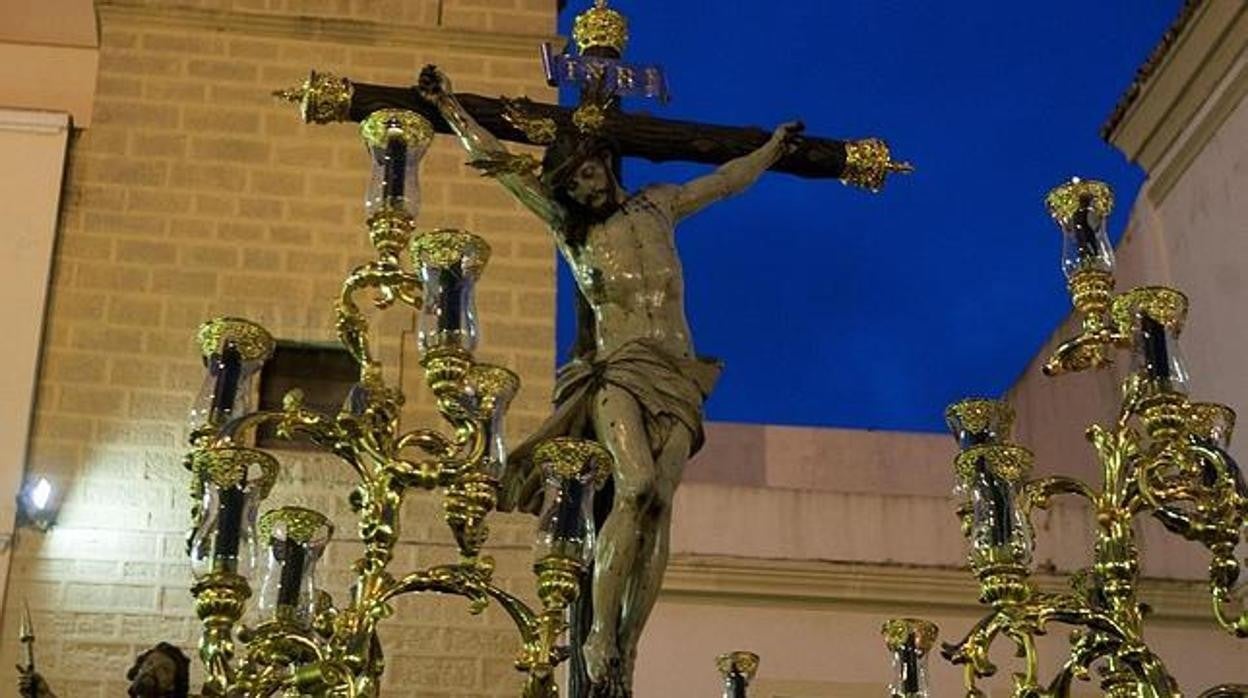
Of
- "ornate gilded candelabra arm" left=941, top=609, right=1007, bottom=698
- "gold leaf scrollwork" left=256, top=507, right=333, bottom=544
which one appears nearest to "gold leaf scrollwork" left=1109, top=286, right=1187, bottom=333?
"ornate gilded candelabra arm" left=941, top=609, right=1007, bottom=698

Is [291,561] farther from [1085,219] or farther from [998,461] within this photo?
[1085,219]

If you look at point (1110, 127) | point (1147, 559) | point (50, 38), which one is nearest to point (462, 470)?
point (50, 38)

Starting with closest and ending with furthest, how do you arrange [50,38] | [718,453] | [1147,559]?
[50,38] → [1147,559] → [718,453]

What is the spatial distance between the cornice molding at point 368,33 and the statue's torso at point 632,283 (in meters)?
3.07

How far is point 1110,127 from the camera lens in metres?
9.91

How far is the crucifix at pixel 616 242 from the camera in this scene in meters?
4.02

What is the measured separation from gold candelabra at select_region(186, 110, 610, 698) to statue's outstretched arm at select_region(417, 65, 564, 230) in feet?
2.06

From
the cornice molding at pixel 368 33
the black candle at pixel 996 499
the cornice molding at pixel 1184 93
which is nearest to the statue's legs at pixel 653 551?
the black candle at pixel 996 499

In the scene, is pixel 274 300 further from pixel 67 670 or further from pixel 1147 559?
pixel 1147 559

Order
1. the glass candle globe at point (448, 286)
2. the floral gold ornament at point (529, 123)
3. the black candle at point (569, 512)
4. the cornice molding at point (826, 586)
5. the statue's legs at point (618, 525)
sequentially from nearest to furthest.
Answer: the black candle at point (569, 512) → the glass candle globe at point (448, 286) → the statue's legs at point (618, 525) → the floral gold ornament at point (529, 123) → the cornice molding at point (826, 586)

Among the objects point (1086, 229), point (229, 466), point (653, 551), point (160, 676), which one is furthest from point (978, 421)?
point (160, 676)

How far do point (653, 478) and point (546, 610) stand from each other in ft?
2.39

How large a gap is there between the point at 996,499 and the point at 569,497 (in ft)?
2.75

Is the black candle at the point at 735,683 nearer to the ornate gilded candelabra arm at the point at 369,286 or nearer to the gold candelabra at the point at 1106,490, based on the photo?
the gold candelabra at the point at 1106,490
